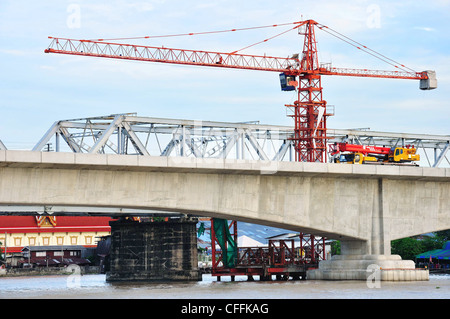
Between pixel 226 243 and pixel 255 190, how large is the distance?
19222mm

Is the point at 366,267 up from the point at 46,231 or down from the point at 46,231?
down

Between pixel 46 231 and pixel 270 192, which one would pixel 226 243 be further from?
pixel 46 231

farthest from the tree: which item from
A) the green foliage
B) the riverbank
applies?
the riverbank

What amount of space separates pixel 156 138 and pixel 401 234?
61.7ft

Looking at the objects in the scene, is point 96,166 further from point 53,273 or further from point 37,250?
point 37,250

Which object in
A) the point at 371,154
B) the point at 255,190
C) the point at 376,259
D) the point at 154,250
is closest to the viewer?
the point at 255,190

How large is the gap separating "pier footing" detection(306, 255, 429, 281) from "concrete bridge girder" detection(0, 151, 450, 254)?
3.55ft

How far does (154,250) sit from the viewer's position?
78.6 metres

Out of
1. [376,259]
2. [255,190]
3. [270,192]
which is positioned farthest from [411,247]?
[255,190]

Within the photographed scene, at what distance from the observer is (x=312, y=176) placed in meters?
54.5

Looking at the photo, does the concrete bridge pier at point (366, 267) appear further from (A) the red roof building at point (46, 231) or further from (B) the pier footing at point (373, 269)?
(A) the red roof building at point (46, 231)

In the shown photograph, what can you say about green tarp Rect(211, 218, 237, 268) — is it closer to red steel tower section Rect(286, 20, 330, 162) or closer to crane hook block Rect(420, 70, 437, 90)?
red steel tower section Rect(286, 20, 330, 162)

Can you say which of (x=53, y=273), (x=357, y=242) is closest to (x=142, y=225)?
(x=357, y=242)

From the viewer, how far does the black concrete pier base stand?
78250 mm
